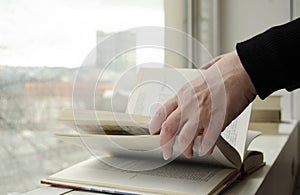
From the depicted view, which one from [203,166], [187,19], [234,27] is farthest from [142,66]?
[234,27]

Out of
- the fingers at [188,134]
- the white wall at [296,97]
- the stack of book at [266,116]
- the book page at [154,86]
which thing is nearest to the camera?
the fingers at [188,134]

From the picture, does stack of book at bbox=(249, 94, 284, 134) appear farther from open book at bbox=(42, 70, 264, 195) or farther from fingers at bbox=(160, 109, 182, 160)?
fingers at bbox=(160, 109, 182, 160)

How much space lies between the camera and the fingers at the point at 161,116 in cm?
66

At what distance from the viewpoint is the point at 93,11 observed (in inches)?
43.9

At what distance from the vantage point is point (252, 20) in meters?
2.16

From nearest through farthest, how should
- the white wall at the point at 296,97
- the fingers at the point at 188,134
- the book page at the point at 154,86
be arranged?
the fingers at the point at 188,134 → the book page at the point at 154,86 → the white wall at the point at 296,97

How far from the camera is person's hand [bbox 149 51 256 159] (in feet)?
2.11

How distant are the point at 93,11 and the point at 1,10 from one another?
34cm

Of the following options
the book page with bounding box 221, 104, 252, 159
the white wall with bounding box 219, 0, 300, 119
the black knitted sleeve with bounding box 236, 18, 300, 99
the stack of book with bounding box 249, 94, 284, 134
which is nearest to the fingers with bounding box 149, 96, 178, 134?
the black knitted sleeve with bounding box 236, 18, 300, 99

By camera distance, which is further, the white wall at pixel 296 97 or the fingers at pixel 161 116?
the white wall at pixel 296 97

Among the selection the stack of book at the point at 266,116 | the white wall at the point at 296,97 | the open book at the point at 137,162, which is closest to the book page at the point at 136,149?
the open book at the point at 137,162

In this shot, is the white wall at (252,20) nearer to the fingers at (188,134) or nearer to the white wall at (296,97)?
the white wall at (296,97)

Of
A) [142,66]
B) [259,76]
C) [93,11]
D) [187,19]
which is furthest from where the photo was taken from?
[187,19]

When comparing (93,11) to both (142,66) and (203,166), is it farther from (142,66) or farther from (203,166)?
(203,166)
